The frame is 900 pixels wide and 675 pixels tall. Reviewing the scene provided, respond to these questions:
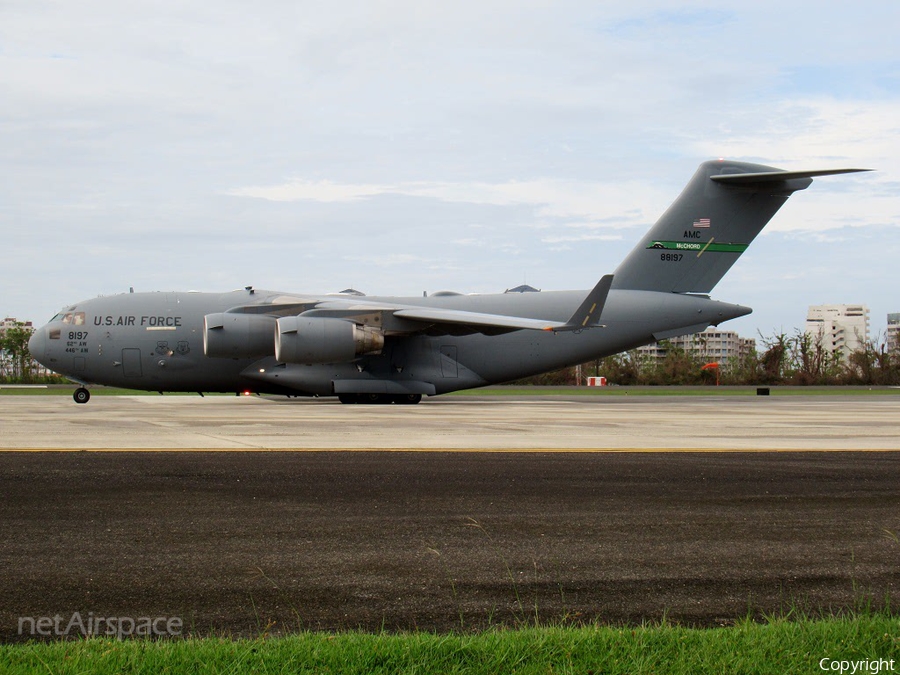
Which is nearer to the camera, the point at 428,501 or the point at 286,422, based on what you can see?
the point at 428,501

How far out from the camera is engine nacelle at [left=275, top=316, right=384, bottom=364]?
24.5 metres

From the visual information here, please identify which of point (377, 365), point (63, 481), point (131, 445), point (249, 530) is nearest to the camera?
point (249, 530)

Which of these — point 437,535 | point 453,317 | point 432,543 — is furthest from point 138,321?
point 432,543

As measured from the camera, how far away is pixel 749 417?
19.5 m

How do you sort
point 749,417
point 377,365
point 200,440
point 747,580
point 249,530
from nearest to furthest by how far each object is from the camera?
point 747,580 < point 249,530 < point 200,440 < point 749,417 < point 377,365

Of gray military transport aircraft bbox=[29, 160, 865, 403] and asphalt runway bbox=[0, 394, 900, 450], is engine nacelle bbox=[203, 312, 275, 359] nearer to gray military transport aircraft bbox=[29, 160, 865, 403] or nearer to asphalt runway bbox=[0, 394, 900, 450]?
gray military transport aircraft bbox=[29, 160, 865, 403]

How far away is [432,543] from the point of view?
5.87 meters

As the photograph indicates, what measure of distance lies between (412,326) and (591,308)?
5324 millimetres

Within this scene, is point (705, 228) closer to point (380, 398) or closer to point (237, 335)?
point (380, 398)

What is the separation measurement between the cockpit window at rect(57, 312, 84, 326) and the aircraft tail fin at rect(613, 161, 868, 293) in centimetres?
1616

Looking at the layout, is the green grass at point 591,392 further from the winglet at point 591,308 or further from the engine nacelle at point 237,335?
the winglet at point 591,308

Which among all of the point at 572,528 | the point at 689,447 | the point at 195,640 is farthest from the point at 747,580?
the point at 689,447

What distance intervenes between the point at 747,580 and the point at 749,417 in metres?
15.2

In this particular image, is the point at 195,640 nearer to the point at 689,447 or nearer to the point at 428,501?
the point at 428,501
